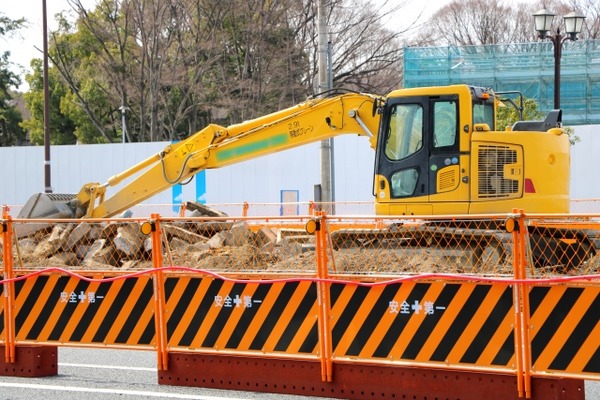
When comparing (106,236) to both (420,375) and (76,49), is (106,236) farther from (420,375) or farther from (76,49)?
(76,49)

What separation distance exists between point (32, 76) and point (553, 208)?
154ft

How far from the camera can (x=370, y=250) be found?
12352 mm

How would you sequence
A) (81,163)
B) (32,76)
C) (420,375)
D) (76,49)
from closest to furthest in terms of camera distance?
Answer: 1. (420,375)
2. (81,163)
3. (76,49)
4. (32,76)

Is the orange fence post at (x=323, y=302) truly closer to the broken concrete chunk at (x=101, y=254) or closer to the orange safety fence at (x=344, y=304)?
the orange safety fence at (x=344, y=304)

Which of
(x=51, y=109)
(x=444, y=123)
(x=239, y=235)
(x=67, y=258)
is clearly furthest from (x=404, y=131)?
(x=51, y=109)

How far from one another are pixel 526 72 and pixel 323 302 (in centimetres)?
3917

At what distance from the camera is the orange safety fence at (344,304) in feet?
24.5

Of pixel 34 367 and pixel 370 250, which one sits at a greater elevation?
pixel 370 250

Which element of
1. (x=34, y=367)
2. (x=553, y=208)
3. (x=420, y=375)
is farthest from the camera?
(x=553, y=208)

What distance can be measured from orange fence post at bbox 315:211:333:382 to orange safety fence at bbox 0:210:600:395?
1 centimetres

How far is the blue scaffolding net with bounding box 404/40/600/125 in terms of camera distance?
45156 mm

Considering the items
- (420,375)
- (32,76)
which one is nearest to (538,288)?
(420,375)

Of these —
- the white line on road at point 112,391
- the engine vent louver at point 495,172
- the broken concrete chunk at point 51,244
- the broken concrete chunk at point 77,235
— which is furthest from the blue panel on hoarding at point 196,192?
the white line on road at point 112,391

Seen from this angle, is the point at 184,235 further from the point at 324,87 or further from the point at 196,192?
the point at 196,192
